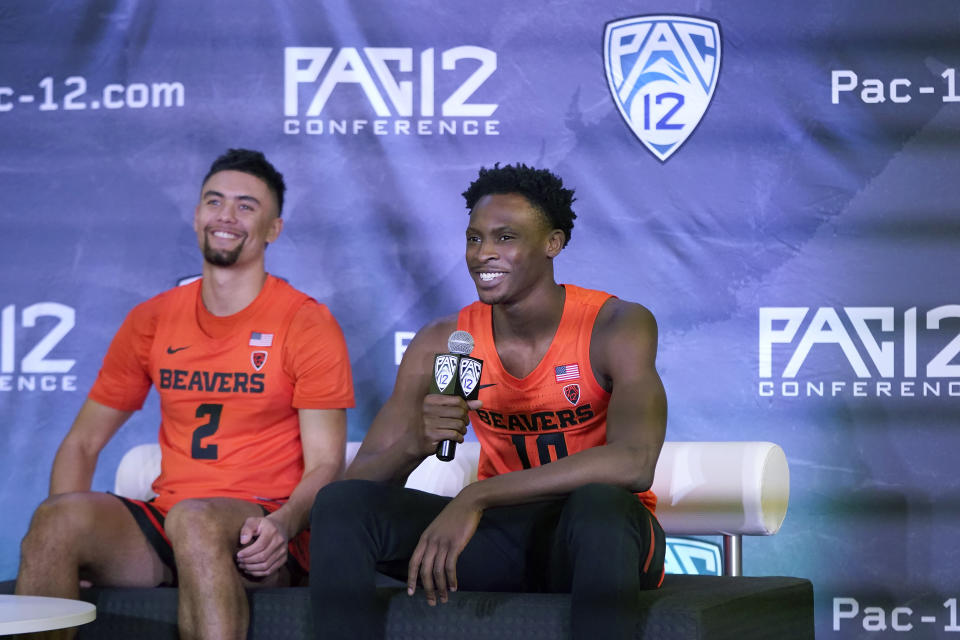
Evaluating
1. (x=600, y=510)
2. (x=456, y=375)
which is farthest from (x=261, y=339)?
(x=600, y=510)

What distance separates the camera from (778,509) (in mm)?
2875

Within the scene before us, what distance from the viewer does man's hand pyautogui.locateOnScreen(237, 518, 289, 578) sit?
2.54 meters

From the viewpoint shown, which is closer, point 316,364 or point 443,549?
point 443,549

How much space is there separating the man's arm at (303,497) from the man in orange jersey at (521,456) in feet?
0.77

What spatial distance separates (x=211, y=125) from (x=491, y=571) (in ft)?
6.53

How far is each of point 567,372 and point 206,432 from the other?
976 mm

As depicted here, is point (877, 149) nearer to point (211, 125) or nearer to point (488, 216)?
point (488, 216)

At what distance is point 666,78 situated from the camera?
362 centimetres

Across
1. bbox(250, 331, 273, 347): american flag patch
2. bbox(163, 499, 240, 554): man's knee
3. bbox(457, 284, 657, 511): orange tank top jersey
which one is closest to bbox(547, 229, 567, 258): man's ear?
bbox(457, 284, 657, 511): orange tank top jersey

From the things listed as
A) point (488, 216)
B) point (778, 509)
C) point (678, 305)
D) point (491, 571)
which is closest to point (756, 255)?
point (678, 305)

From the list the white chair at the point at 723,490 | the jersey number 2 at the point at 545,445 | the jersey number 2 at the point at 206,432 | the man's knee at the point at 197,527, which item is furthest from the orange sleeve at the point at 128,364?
the jersey number 2 at the point at 545,445

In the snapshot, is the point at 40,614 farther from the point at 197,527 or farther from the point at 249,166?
the point at 249,166

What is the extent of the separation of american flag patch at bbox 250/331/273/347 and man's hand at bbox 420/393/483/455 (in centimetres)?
91

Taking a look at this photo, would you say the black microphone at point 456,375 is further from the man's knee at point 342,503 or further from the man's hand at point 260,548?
the man's hand at point 260,548
